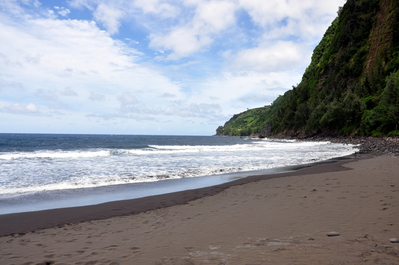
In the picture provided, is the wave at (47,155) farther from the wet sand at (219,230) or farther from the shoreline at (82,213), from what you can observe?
the wet sand at (219,230)

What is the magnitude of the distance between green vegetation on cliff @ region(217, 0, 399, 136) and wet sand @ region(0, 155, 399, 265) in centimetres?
4645

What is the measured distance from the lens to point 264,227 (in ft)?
18.7

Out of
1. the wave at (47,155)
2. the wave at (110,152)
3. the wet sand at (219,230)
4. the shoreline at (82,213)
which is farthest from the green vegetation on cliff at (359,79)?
the wave at (47,155)

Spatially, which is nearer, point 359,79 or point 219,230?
point 219,230

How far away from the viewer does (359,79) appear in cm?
7275

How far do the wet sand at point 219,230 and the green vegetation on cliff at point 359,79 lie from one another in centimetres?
4645

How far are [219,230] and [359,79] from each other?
8432cm

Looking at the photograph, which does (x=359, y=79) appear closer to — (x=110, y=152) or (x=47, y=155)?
(x=110, y=152)

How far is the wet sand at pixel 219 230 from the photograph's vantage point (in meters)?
4.15

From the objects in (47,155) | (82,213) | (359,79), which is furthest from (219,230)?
(359,79)

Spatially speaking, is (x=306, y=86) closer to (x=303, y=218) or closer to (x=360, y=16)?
(x=360, y=16)

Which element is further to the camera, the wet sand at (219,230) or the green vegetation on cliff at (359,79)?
the green vegetation on cliff at (359,79)

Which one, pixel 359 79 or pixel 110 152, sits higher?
pixel 359 79

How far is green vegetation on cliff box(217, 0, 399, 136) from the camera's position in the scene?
165 ft
